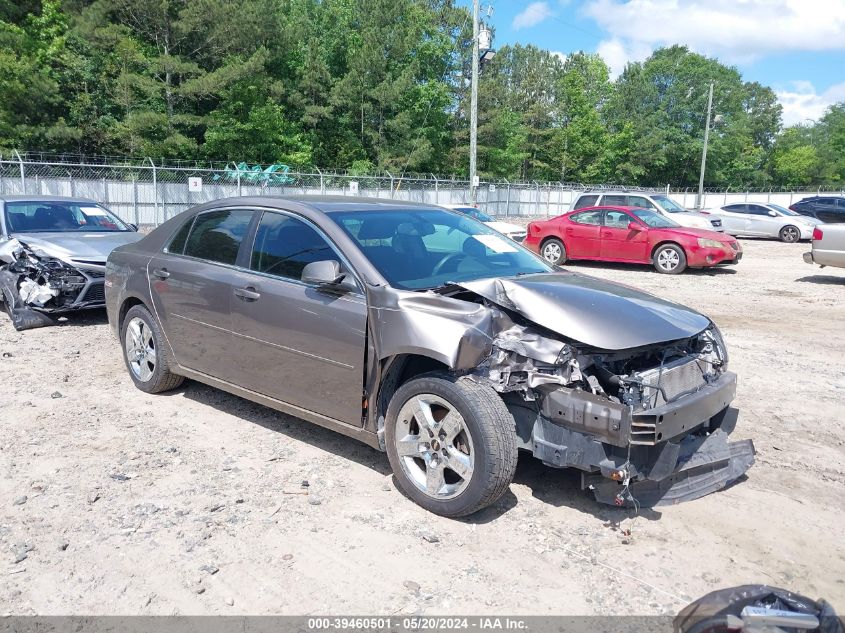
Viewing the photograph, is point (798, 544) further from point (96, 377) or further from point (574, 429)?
point (96, 377)

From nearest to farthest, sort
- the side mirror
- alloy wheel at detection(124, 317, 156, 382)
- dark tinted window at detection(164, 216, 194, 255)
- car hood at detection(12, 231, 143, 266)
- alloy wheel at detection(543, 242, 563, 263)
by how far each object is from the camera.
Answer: the side mirror → dark tinted window at detection(164, 216, 194, 255) → alloy wheel at detection(124, 317, 156, 382) → car hood at detection(12, 231, 143, 266) → alloy wheel at detection(543, 242, 563, 263)

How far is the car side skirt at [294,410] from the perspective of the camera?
13.5 feet

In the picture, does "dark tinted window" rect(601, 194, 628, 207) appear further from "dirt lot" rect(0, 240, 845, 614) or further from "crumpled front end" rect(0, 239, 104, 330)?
"crumpled front end" rect(0, 239, 104, 330)

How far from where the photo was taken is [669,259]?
15086 mm

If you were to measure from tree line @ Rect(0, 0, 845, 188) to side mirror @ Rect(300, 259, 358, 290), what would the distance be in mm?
32818

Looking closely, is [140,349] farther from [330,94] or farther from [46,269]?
[330,94]

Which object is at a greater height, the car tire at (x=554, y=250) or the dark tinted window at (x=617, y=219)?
the dark tinted window at (x=617, y=219)

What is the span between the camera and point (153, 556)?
11.2 feet

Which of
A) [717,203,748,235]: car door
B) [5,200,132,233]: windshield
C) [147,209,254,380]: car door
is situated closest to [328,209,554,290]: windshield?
[147,209,254,380]: car door

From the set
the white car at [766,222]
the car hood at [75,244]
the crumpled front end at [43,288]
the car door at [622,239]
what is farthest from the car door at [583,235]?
the white car at [766,222]

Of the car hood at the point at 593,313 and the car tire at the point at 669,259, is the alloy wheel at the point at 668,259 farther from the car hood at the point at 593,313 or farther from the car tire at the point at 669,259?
the car hood at the point at 593,313

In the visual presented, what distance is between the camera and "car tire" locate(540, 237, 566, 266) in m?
16.4

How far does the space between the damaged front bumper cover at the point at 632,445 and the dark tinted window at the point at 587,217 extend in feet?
40.5

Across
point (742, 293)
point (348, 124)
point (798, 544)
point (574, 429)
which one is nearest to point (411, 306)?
point (574, 429)
